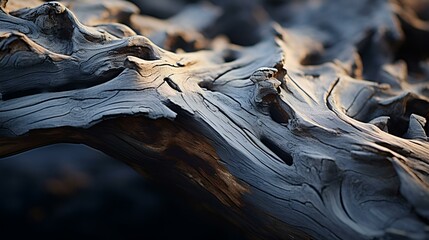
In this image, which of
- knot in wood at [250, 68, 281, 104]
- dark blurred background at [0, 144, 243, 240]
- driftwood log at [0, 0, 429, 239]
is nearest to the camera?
driftwood log at [0, 0, 429, 239]

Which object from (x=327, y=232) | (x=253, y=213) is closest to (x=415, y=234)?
(x=327, y=232)

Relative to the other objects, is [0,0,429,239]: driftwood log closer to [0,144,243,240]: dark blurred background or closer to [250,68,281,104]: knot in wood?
[250,68,281,104]: knot in wood

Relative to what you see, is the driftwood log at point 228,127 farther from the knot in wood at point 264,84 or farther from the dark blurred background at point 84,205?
the dark blurred background at point 84,205

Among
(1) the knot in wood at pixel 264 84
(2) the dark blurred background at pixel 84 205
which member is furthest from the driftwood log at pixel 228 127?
(2) the dark blurred background at pixel 84 205

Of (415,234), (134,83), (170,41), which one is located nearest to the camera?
(415,234)

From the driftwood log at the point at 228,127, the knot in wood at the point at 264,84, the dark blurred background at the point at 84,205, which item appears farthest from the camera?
the dark blurred background at the point at 84,205

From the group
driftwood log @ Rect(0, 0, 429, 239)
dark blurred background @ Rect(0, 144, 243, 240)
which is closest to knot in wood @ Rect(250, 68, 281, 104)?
driftwood log @ Rect(0, 0, 429, 239)

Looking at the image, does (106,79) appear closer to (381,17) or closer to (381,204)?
(381,204)

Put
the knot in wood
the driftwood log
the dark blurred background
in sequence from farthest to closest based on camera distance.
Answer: the dark blurred background
the knot in wood
the driftwood log
